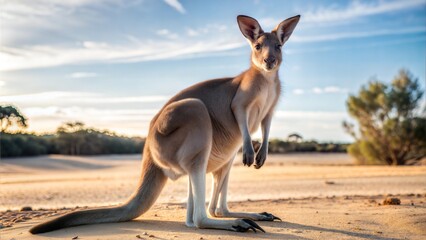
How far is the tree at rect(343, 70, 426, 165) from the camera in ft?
76.5

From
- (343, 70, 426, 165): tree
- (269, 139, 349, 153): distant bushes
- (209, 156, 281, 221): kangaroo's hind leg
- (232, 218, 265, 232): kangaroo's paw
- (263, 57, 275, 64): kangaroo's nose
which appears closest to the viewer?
(232, 218, 265, 232): kangaroo's paw

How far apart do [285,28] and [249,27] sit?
44 centimetres

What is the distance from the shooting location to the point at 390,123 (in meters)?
23.3

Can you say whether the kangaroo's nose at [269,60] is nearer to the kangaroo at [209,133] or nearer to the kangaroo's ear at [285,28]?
the kangaroo at [209,133]

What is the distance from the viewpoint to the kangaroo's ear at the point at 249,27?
5.30 metres


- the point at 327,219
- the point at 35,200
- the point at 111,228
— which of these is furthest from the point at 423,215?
the point at 35,200

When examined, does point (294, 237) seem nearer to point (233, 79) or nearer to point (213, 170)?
point (213, 170)

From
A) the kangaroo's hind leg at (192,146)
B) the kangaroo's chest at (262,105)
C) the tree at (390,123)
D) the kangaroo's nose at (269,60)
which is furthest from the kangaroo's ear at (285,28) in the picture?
the tree at (390,123)

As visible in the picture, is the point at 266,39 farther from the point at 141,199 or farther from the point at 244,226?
the point at 141,199

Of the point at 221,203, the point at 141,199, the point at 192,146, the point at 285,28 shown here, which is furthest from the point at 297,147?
the point at 192,146

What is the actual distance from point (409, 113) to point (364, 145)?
2.90 meters

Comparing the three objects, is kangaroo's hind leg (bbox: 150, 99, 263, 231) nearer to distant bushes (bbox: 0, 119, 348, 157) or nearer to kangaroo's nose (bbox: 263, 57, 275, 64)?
kangaroo's nose (bbox: 263, 57, 275, 64)

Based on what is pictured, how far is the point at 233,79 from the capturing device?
5.45 metres

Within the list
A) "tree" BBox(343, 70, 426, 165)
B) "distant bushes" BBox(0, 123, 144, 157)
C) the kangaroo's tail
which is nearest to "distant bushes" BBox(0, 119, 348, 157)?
"distant bushes" BBox(0, 123, 144, 157)
